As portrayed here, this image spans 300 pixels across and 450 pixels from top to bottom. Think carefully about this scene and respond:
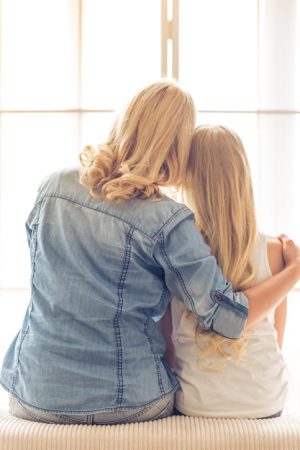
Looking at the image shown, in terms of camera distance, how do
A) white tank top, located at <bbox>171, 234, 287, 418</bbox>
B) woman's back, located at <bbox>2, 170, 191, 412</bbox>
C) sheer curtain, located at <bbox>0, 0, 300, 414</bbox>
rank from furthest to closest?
sheer curtain, located at <bbox>0, 0, 300, 414</bbox>
white tank top, located at <bbox>171, 234, 287, 418</bbox>
woman's back, located at <bbox>2, 170, 191, 412</bbox>

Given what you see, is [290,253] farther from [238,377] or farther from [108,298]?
[108,298]

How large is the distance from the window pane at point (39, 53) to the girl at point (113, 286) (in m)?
0.98

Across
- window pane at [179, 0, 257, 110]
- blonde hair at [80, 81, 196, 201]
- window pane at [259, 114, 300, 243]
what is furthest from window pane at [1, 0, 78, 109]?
blonde hair at [80, 81, 196, 201]

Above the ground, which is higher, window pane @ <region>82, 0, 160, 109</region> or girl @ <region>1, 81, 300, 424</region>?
window pane @ <region>82, 0, 160, 109</region>

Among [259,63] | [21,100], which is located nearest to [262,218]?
[259,63]

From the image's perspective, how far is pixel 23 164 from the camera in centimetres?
239

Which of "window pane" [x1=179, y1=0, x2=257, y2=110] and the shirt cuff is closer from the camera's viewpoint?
the shirt cuff

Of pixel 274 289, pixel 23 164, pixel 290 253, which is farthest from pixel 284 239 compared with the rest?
pixel 23 164

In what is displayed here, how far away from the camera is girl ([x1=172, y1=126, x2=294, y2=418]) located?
145 centimetres

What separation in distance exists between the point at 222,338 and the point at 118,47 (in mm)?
1302

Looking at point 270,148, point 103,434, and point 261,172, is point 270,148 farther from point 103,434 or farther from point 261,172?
point 103,434

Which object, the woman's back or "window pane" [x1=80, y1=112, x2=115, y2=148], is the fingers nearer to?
the woman's back

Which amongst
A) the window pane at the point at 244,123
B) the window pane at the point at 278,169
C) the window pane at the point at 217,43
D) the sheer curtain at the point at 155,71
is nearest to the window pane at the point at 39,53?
the sheer curtain at the point at 155,71

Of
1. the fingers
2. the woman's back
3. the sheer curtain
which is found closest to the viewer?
the woman's back
